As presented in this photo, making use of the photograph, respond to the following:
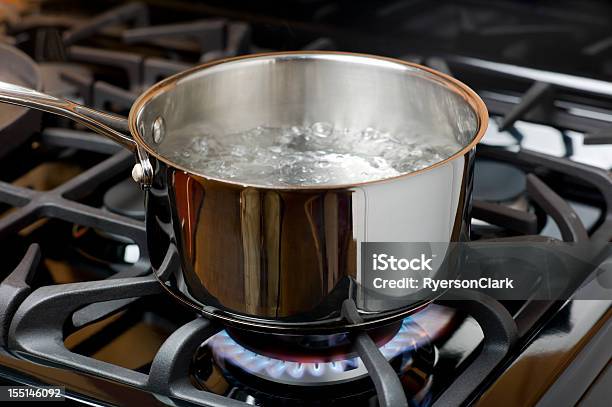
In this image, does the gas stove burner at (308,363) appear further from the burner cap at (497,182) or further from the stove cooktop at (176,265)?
the burner cap at (497,182)

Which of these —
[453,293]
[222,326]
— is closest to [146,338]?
[222,326]

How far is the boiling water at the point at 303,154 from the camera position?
1.78 feet

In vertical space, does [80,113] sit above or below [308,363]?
above

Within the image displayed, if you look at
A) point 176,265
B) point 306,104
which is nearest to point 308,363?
point 176,265

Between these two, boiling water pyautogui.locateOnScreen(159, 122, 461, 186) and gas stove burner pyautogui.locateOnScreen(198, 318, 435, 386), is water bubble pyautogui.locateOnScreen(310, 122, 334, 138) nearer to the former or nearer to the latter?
boiling water pyautogui.locateOnScreen(159, 122, 461, 186)

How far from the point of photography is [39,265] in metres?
0.59

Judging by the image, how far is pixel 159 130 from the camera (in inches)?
21.2

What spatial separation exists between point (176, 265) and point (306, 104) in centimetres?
18

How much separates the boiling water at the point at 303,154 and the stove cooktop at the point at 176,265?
0.07m

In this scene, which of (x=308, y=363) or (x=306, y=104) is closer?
(x=308, y=363)

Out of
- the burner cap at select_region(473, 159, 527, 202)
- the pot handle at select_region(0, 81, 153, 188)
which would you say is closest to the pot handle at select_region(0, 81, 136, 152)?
the pot handle at select_region(0, 81, 153, 188)

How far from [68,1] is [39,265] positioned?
51 centimetres

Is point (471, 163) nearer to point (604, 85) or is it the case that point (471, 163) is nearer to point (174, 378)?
point (174, 378)
